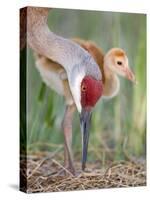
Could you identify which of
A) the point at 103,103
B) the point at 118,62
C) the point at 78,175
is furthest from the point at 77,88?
the point at 78,175

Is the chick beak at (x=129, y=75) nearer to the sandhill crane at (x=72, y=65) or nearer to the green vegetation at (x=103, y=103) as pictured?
the green vegetation at (x=103, y=103)

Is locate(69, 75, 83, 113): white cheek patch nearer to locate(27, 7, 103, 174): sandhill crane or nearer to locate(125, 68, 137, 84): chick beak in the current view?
locate(27, 7, 103, 174): sandhill crane

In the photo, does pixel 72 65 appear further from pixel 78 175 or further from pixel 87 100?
pixel 78 175

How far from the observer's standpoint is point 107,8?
4625 mm

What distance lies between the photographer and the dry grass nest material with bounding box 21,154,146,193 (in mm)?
4332

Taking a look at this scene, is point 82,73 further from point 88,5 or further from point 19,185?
point 19,185

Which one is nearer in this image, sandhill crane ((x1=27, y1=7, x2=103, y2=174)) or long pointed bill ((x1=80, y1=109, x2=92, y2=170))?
sandhill crane ((x1=27, y1=7, x2=103, y2=174))

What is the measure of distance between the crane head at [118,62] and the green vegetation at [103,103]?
0.04m

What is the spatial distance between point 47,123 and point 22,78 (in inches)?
12.7

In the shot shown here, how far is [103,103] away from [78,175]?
496 millimetres

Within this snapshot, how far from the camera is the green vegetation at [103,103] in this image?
4332mm

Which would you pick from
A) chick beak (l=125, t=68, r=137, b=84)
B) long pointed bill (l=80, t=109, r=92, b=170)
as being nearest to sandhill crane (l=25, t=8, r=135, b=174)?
long pointed bill (l=80, t=109, r=92, b=170)

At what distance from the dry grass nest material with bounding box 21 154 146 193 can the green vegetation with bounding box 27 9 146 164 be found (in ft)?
0.23

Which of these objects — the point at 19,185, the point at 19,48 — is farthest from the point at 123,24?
the point at 19,185
